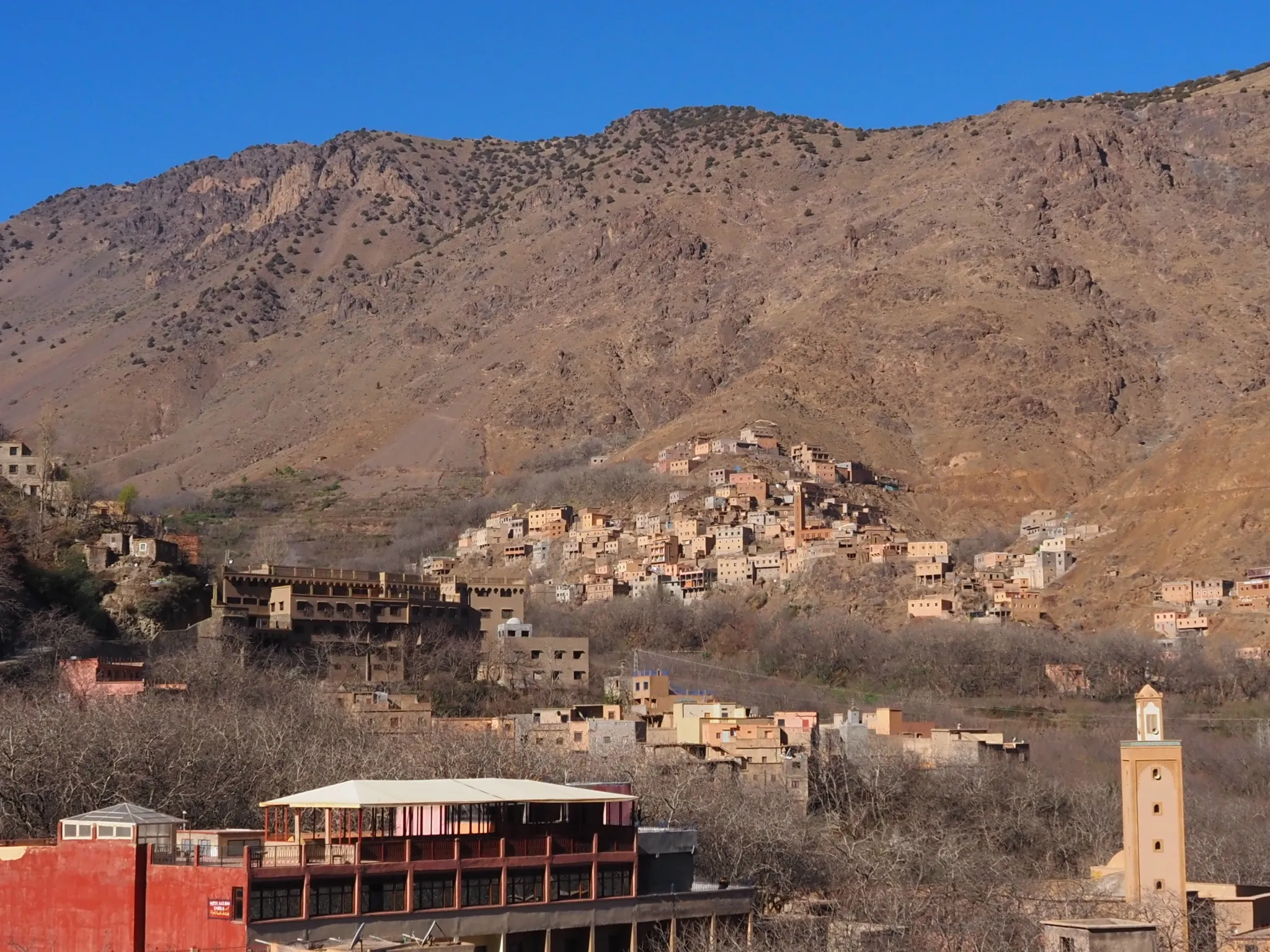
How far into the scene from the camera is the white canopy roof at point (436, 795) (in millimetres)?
40000

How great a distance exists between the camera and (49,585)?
77.4 metres

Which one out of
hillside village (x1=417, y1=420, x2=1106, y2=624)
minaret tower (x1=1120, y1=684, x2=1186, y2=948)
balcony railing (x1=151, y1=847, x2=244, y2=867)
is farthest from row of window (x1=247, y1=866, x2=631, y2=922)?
hillside village (x1=417, y1=420, x2=1106, y2=624)

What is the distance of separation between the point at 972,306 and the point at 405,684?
3861 inches

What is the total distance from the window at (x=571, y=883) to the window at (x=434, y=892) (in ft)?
7.81

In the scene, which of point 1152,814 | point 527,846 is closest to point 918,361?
point 1152,814

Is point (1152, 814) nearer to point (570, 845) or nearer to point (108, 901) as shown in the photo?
point (570, 845)

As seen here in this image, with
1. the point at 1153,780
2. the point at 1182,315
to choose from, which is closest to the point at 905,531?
the point at 1182,315

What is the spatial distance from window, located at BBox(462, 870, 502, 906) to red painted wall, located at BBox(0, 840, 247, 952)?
504 cm

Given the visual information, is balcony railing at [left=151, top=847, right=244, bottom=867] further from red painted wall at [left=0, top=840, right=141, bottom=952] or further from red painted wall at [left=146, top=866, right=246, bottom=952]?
red painted wall at [left=0, top=840, right=141, bottom=952]

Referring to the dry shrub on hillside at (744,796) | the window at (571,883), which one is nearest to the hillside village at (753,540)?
the dry shrub on hillside at (744,796)

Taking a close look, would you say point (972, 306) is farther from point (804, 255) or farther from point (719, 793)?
point (719, 793)

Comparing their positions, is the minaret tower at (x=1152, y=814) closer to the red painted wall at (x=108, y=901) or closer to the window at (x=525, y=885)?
the window at (x=525, y=885)

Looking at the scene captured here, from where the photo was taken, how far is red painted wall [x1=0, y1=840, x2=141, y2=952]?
37.0 metres

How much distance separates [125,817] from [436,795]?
19.1ft
